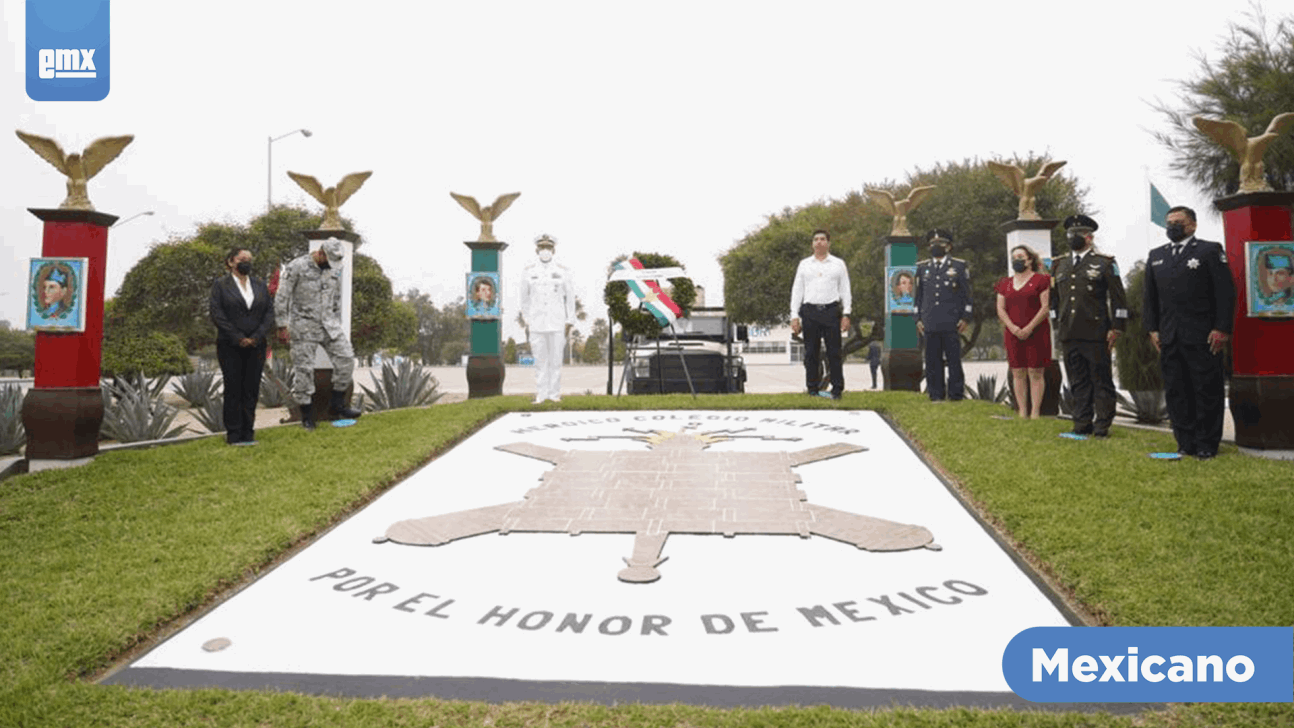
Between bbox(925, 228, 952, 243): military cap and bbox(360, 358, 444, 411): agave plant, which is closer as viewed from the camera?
bbox(925, 228, 952, 243): military cap

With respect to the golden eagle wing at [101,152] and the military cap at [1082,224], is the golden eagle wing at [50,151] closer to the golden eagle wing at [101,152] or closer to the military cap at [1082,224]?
the golden eagle wing at [101,152]

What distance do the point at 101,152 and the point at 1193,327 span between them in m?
8.96

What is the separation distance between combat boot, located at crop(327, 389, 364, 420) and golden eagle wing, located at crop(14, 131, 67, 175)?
3.13 metres

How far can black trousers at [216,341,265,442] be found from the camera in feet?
21.8

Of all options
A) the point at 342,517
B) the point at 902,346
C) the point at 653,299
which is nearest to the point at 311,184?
the point at 653,299

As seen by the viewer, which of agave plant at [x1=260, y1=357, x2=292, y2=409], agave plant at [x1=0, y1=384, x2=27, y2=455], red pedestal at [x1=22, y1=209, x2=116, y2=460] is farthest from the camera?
agave plant at [x1=260, y1=357, x2=292, y2=409]

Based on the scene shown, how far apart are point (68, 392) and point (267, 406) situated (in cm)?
855

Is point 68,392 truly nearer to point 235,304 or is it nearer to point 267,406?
point 235,304

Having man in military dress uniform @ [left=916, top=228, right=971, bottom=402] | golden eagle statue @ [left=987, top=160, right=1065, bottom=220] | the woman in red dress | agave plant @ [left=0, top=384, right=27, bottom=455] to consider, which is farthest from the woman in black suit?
golden eagle statue @ [left=987, top=160, right=1065, bottom=220]

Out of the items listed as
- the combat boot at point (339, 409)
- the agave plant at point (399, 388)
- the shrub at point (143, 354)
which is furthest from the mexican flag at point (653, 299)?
the shrub at point (143, 354)

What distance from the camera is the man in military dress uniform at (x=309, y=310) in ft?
24.5

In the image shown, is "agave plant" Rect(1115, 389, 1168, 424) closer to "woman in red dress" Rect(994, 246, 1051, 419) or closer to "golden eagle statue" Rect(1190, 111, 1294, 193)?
"woman in red dress" Rect(994, 246, 1051, 419)

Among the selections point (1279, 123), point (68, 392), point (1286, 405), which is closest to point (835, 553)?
point (1286, 405)

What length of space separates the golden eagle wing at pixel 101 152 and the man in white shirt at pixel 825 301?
6.96m
